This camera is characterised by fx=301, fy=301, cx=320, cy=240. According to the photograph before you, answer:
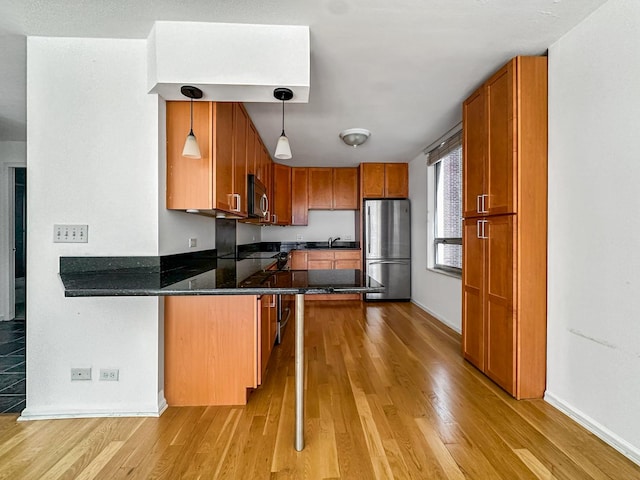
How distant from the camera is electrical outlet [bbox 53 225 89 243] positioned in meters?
1.91

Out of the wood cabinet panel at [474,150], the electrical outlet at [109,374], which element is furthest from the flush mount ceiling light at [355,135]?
the electrical outlet at [109,374]

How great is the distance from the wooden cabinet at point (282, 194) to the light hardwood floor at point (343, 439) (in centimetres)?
321

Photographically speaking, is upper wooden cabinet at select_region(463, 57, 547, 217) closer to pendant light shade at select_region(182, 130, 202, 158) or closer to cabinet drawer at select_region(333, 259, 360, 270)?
pendant light shade at select_region(182, 130, 202, 158)

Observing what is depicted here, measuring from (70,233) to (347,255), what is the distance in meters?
3.88

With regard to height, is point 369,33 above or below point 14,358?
above

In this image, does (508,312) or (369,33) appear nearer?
(369,33)

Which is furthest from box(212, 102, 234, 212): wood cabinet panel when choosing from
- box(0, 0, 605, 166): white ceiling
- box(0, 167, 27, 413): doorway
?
box(0, 167, 27, 413): doorway

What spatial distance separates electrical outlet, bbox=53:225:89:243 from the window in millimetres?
3626

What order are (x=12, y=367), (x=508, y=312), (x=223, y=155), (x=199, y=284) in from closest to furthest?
(x=199, y=284)
(x=508, y=312)
(x=223, y=155)
(x=12, y=367)

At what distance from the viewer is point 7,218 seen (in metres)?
3.88

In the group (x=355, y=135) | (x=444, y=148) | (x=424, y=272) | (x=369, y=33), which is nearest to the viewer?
(x=369, y=33)

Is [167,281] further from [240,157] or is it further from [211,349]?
[240,157]

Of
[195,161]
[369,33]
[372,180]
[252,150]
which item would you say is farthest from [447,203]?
[195,161]

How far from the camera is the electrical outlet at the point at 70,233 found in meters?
1.91
